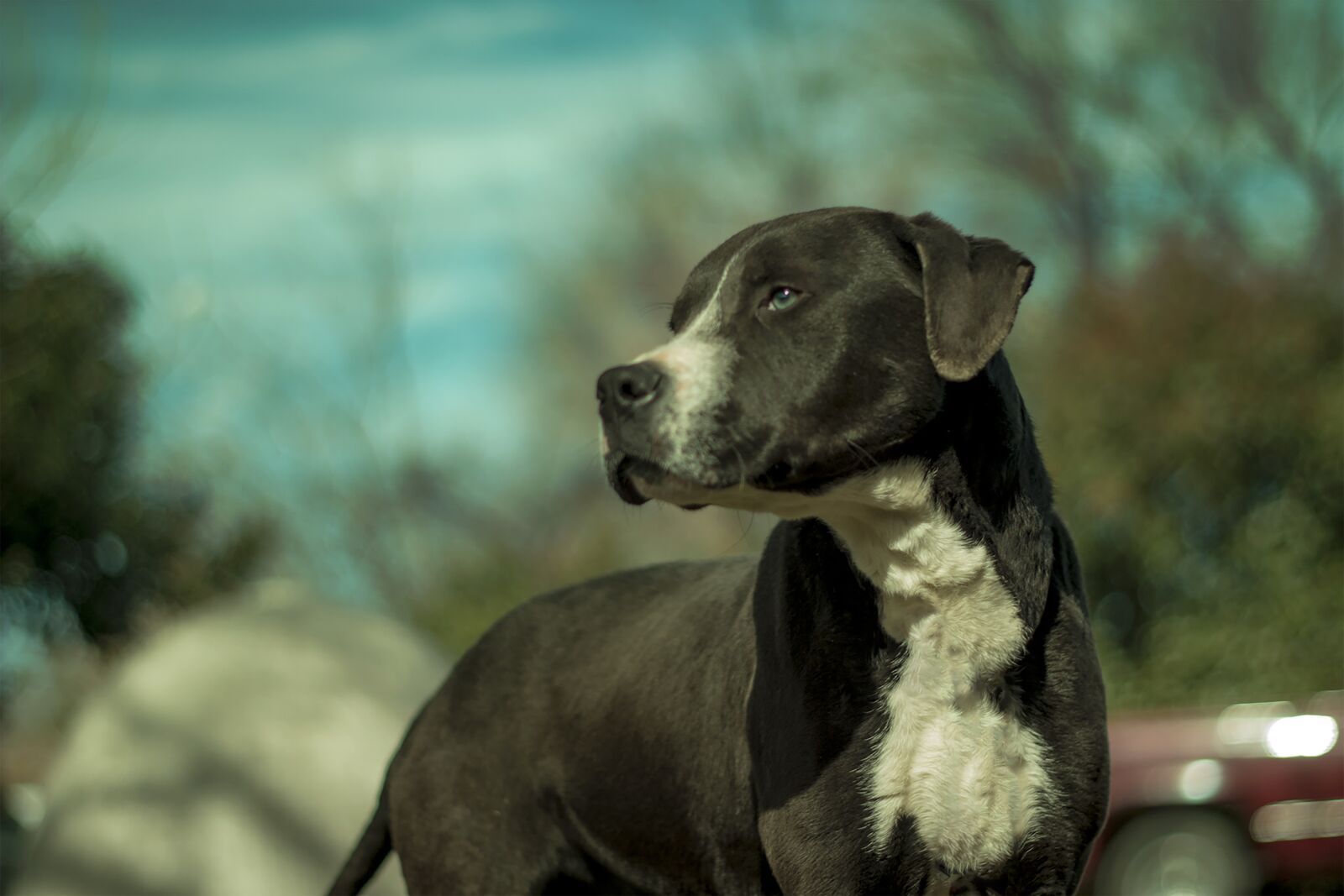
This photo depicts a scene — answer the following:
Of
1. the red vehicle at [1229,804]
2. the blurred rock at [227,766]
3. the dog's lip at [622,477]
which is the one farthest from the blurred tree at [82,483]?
the dog's lip at [622,477]

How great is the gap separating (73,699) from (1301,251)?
16.8 meters

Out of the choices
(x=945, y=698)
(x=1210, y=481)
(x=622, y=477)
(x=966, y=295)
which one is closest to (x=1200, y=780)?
(x=1210, y=481)

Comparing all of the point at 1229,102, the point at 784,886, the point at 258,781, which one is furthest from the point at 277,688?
the point at 1229,102

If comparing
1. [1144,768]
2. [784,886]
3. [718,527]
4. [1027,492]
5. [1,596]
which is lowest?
[718,527]

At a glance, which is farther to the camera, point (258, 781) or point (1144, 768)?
point (1144, 768)

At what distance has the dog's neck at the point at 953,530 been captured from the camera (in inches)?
138

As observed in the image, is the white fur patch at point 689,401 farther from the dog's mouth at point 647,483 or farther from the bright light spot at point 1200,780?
the bright light spot at point 1200,780

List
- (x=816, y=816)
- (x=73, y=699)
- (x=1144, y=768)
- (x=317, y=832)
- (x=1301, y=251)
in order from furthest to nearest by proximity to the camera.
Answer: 1. (x=1301, y=251)
2. (x=73, y=699)
3. (x=1144, y=768)
4. (x=317, y=832)
5. (x=816, y=816)

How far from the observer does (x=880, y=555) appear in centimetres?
354

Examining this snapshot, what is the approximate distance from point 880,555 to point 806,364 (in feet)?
1.50

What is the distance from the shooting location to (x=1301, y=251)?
74.2ft

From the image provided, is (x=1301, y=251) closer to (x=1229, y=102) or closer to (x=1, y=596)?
(x=1229, y=102)

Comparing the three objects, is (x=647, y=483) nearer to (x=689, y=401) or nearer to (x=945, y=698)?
(x=689, y=401)

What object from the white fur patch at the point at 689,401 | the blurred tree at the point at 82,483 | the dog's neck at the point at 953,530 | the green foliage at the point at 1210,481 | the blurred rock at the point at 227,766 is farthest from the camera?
Result: the blurred tree at the point at 82,483
